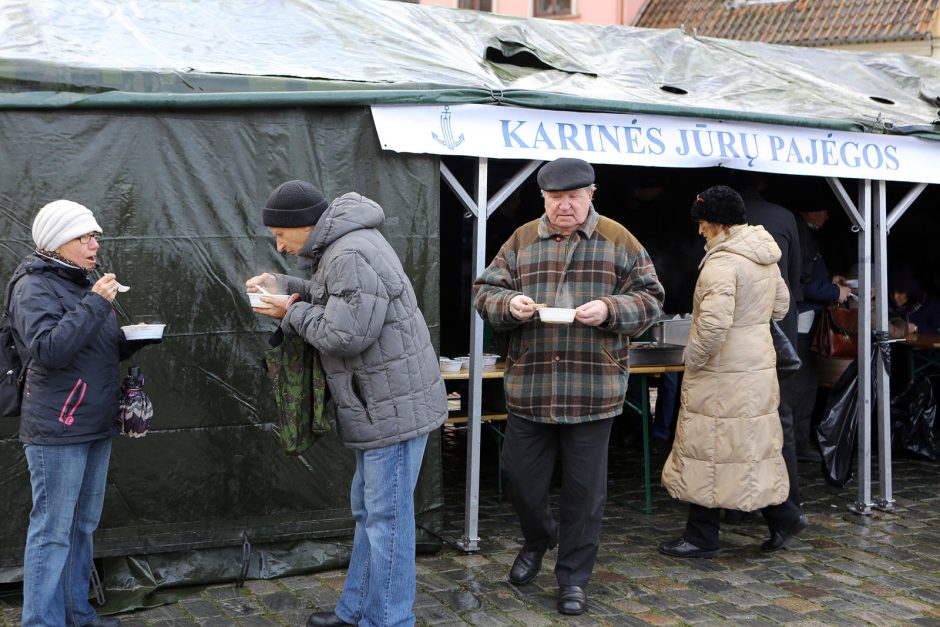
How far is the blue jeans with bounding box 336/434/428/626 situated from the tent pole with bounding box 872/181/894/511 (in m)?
3.59

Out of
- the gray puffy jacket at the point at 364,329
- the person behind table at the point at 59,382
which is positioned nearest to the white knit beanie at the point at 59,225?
the person behind table at the point at 59,382

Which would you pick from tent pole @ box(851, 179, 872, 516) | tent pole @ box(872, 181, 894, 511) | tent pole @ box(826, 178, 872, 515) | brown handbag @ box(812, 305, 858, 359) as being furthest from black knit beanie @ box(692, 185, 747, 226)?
brown handbag @ box(812, 305, 858, 359)

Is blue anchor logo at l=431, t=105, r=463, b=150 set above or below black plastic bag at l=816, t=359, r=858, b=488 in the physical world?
above

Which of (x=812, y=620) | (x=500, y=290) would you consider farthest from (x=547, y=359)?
(x=812, y=620)

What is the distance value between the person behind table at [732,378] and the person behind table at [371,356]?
175cm

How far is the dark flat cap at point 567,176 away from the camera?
166 inches

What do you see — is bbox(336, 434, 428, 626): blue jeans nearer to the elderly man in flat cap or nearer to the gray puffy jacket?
the gray puffy jacket

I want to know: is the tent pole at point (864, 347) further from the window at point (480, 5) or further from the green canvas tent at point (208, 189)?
the window at point (480, 5)

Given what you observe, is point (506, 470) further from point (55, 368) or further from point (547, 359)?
point (55, 368)

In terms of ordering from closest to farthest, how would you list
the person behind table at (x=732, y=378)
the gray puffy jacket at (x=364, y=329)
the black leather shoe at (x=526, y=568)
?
the gray puffy jacket at (x=364, y=329), the black leather shoe at (x=526, y=568), the person behind table at (x=732, y=378)

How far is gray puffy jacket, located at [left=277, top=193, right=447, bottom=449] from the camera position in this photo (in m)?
3.55

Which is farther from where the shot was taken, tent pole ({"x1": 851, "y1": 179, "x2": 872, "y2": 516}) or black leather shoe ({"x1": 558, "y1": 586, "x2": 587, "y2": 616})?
tent pole ({"x1": 851, "y1": 179, "x2": 872, "y2": 516})

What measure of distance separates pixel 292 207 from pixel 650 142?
7.70 feet

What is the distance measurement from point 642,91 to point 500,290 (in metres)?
1.95
